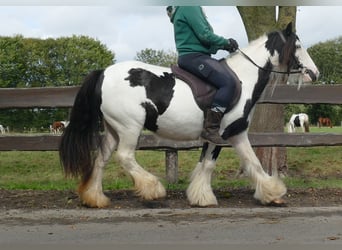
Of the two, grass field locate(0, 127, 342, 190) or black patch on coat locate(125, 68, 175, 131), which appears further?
grass field locate(0, 127, 342, 190)

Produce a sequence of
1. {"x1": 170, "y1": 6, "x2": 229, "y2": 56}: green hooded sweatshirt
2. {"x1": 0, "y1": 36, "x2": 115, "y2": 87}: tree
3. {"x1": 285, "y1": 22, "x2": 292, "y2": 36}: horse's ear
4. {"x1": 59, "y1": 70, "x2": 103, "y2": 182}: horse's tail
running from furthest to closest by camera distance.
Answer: {"x1": 0, "y1": 36, "x2": 115, "y2": 87}: tree → {"x1": 285, "y1": 22, "x2": 292, "y2": 36}: horse's ear → {"x1": 59, "y1": 70, "x2": 103, "y2": 182}: horse's tail → {"x1": 170, "y1": 6, "x2": 229, "y2": 56}: green hooded sweatshirt

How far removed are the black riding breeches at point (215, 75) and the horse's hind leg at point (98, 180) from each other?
1.31 meters

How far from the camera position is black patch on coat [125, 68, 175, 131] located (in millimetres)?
5762

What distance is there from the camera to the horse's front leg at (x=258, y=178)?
19.3ft

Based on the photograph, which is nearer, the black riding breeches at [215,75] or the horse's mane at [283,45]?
the black riding breeches at [215,75]

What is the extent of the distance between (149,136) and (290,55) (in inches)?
117

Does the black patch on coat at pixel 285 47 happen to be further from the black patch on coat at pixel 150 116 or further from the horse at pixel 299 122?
the horse at pixel 299 122

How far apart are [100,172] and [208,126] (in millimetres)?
1451

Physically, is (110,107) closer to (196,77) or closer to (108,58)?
(196,77)

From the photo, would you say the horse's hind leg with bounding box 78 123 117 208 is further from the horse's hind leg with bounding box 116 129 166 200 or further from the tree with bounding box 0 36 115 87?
the tree with bounding box 0 36 115 87

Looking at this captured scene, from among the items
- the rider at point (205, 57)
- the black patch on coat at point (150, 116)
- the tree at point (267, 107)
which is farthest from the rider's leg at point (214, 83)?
the tree at point (267, 107)

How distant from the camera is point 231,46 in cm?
606

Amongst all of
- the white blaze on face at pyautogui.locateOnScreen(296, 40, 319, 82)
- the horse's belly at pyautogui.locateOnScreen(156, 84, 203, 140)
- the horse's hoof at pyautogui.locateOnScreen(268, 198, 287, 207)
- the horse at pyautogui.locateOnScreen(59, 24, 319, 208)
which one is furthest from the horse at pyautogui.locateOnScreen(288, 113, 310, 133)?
the horse's belly at pyautogui.locateOnScreen(156, 84, 203, 140)

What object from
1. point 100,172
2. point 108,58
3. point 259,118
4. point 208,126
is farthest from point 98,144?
point 108,58
